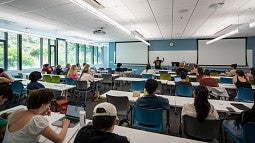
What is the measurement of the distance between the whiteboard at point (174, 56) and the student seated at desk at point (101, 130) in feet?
41.7

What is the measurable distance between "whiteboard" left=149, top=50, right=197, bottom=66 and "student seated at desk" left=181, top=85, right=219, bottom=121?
11.3 m

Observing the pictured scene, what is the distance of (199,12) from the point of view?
5.50 m

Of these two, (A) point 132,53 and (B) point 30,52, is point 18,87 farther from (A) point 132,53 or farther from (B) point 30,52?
(A) point 132,53

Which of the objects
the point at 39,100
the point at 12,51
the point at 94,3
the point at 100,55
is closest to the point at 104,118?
the point at 39,100

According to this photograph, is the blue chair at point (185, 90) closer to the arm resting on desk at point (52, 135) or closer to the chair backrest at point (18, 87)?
the arm resting on desk at point (52, 135)

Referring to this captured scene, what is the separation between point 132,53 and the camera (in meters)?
14.6

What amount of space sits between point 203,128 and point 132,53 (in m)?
12.6

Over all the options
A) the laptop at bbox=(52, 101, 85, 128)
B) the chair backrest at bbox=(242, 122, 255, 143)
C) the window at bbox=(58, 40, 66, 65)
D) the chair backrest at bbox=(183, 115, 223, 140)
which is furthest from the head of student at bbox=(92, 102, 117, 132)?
the window at bbox=(58, 40, 66, 65)

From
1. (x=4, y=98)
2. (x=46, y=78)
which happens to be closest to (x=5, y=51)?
(x=46, y=78)

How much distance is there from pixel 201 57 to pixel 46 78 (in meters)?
10.7

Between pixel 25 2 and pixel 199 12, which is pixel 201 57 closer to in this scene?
pixel 199 12

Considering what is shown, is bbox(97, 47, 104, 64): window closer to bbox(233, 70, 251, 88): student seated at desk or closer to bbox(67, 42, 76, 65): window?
bbox(67, 42, 76, 65): window

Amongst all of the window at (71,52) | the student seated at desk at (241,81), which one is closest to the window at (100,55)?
the window at (71,52)

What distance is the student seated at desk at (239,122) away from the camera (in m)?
2.20
